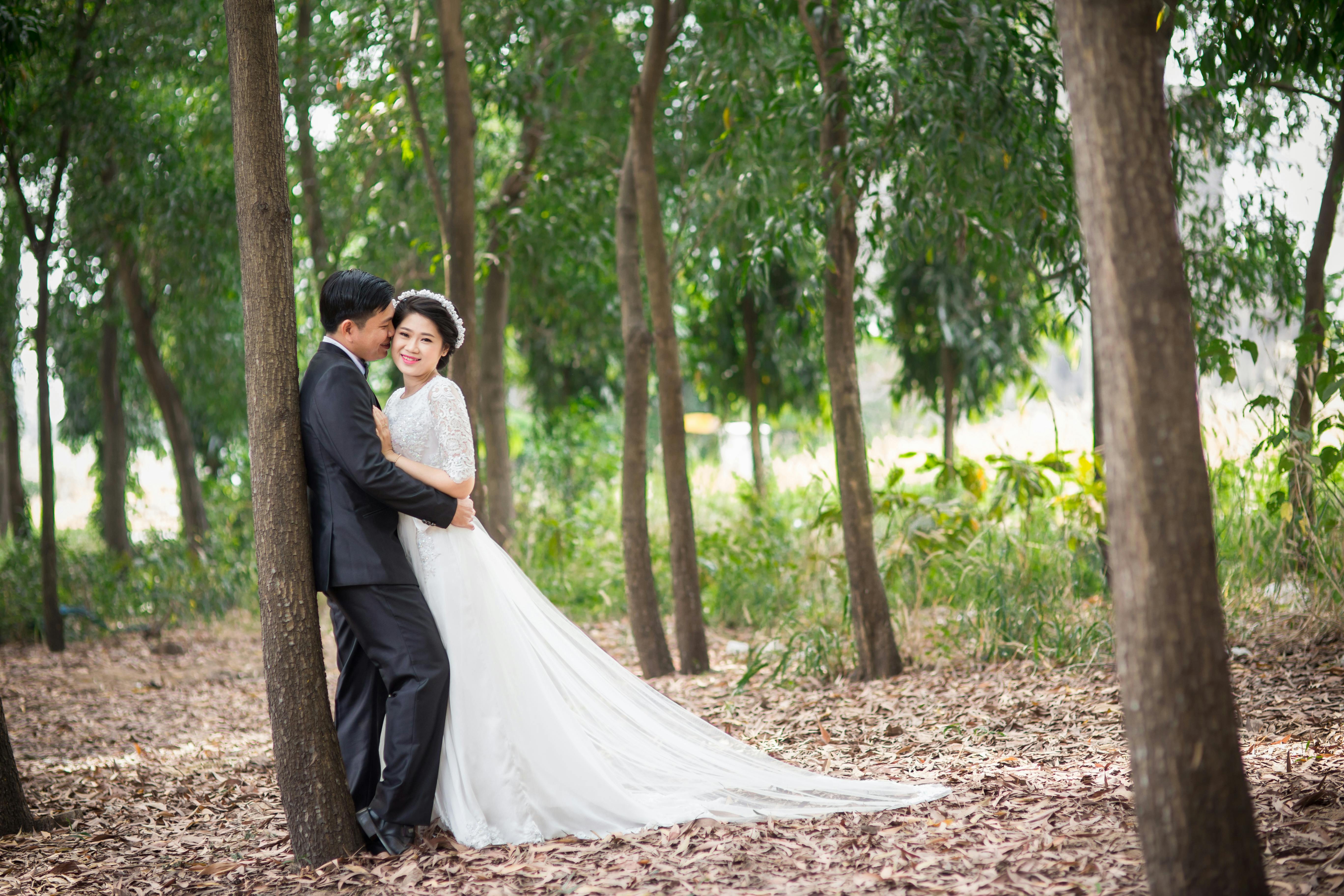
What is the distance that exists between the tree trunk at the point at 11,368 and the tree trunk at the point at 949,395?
29.9 ft

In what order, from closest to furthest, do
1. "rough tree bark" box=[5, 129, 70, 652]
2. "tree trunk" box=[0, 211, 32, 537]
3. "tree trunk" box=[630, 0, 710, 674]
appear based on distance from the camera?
"tree trunk" box=[630, 0, 710, 674] < "rough tree bark" box=[5, 129, 70, 652] < "tree trunk" box=[0, 211, 32, 537]

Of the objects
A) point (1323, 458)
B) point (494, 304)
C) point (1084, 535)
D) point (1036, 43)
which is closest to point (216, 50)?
point (494, 304)

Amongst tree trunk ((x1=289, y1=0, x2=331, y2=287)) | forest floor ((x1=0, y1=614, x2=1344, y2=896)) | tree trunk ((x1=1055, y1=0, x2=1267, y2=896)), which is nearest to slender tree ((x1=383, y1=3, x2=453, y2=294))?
tree trunk ((x1=289, y1=0, x2=331, y2=287))

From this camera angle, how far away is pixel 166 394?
455 inches

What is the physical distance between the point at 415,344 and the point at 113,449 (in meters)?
10.1

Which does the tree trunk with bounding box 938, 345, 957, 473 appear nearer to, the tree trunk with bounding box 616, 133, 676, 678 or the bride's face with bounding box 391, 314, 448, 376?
the tree trunk with bounding box 616, 133, 676, 678

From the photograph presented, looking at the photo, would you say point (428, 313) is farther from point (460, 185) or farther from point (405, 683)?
point (460, 185)

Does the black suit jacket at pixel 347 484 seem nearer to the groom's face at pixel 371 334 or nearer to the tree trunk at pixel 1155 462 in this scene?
the groom's face at pixel 371 334

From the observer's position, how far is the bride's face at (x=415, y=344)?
3.57m

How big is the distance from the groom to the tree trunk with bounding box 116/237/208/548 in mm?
6886

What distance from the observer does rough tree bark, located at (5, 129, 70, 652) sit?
305 inches

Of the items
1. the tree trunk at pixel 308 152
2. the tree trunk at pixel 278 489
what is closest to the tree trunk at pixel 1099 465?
the tree trunk at pixel 278 489

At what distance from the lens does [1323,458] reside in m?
4.65

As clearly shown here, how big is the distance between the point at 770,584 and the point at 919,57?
4.06 meters
